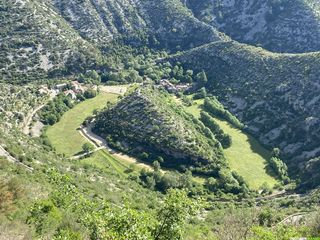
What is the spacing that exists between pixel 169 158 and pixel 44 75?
205 ft

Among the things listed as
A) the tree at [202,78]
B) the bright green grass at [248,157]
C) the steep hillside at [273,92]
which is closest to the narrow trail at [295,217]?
the bright green grass at [248,157]

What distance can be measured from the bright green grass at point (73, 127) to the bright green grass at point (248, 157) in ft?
126

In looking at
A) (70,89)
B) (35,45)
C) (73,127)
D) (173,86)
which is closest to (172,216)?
(73,127)

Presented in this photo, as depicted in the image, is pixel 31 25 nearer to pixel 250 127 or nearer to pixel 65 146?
pixel 65 146

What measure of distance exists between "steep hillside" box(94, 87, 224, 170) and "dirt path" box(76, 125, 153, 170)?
213 centimetres

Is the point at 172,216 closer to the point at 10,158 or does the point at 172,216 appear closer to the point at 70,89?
the point at 10,158

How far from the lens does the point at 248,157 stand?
12431cm

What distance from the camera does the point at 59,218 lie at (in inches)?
1907

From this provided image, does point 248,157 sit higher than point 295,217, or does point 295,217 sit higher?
point 295,217

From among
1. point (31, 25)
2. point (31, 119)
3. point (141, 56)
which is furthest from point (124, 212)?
point (141, 56)

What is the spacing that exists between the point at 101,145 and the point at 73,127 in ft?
50.2

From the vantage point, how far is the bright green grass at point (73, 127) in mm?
118875

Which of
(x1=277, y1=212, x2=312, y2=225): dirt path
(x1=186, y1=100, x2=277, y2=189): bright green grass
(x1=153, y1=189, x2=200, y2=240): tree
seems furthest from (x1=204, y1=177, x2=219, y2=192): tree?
(x1=153, y1=189, x2=200, y2=240): tree

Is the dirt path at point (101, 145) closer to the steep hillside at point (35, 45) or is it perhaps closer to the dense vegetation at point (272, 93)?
the steep hillside at point (35, 45)
